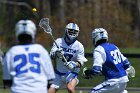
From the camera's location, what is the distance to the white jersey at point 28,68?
9.09m

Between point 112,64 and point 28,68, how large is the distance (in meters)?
3.08

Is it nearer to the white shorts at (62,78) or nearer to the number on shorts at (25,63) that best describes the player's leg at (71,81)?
the white shorts at (62,78)

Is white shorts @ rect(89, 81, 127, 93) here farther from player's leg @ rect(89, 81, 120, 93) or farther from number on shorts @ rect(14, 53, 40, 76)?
number on shorts @ rect(14, 53, 40, 76)

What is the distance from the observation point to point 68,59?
14.5 metres

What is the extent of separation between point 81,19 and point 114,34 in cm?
257

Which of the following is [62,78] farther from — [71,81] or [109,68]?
[109,68]

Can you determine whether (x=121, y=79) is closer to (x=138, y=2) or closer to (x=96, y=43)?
(x=96, y=43)

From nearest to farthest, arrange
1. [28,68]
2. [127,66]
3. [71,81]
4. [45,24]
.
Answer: [28,68], [127,66], [71,81], [45,24]

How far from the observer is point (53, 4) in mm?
54625

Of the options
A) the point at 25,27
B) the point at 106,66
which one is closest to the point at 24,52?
the point at 25,27

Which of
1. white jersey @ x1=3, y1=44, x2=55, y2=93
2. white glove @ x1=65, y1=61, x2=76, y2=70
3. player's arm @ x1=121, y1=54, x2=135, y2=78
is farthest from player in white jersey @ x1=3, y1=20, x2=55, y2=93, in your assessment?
white glove @ x1=65, y1=61, x2=76, y2=70

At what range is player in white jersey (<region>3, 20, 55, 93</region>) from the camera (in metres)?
9.09

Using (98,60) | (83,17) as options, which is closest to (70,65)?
(98,60)

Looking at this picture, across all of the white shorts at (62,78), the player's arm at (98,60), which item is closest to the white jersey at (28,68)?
the player's arm at (98,60)
